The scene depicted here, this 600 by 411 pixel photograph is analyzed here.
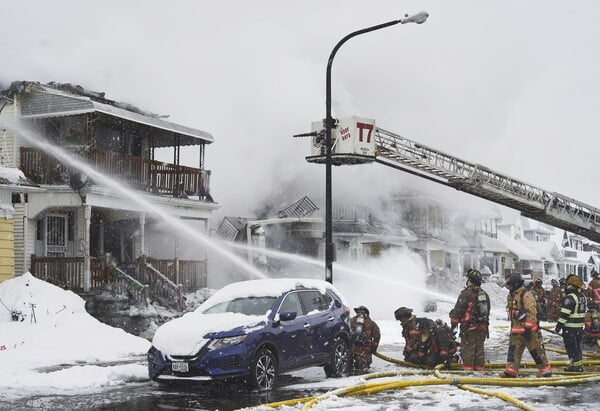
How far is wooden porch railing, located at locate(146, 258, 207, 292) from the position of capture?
23.1 meters

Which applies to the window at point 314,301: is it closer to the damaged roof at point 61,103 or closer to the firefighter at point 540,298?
the damaged roof at point 61,103

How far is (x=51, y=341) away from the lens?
1517cm

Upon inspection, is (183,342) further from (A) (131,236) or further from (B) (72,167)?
(A) (131,236)

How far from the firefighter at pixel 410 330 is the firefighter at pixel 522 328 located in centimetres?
195

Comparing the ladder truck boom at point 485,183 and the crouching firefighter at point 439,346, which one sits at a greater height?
the ladder truck boom at point 485,183

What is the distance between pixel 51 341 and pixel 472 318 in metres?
→ 8.49

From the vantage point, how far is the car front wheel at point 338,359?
39.1 feet

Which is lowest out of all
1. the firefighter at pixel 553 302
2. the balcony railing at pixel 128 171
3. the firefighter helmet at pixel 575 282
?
the firefighter at pixel 553 302

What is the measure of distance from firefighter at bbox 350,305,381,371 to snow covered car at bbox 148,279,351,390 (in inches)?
25.8

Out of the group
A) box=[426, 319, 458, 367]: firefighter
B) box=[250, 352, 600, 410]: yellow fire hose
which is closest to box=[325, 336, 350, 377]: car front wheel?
box=[250, 352, 600, 410]: yellow fire hose

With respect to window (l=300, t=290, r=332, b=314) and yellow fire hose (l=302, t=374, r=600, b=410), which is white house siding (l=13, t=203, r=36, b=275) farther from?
yellow fire hose (l=302, t=374, r=600, b=410)

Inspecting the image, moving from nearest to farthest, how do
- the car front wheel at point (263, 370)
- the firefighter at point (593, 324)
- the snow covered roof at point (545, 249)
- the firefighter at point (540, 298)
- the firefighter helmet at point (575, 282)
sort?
the car front wheel at point (263, 370) → the firefighter helmet at point (575, 282) → the firefighter at point (593, 324) → the firefighter at point (540, 298) → the snow covered roof at point (545, 249)

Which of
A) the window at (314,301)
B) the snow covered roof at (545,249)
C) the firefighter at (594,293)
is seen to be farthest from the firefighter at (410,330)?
the snow covered roof at (545,249)

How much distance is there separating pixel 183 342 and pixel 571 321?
6.15 m
